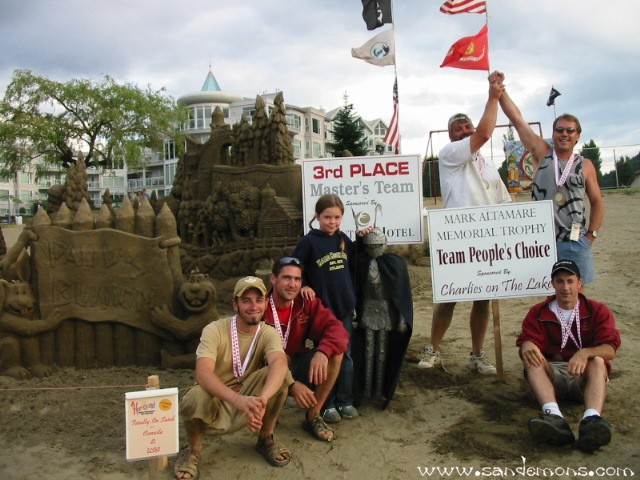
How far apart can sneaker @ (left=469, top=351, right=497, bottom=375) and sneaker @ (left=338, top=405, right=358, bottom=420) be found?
1.44m

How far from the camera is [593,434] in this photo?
3.31 m

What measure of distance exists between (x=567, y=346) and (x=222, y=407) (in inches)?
95.1

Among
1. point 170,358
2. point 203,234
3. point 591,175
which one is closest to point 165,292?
point 170,358

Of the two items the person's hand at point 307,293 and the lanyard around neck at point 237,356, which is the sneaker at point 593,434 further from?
the lanyard around neck at point 237,356

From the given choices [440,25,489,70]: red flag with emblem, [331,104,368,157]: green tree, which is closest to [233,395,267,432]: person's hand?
[440,25,489,70]: red flag with emblem

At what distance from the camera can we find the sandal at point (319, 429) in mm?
3805

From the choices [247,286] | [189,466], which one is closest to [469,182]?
[247,286]

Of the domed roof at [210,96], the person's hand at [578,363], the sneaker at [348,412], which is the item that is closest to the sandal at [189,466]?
the sneaker at [348,412]

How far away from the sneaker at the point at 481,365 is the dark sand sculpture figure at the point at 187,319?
2.51 meters

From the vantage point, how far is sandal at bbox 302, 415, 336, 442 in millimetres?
3805

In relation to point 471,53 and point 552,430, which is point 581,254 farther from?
point 471,53

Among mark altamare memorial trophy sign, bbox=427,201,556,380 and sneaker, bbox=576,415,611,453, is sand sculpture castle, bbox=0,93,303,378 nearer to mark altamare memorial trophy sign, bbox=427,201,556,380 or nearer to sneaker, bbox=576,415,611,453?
mark altamare memorial trophy sign, bbox=427,201,556,380

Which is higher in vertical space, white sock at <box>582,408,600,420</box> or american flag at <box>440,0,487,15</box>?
american flag at <box>440,0,487,15</box>

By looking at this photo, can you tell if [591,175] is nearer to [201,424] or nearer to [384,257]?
[384,257]
